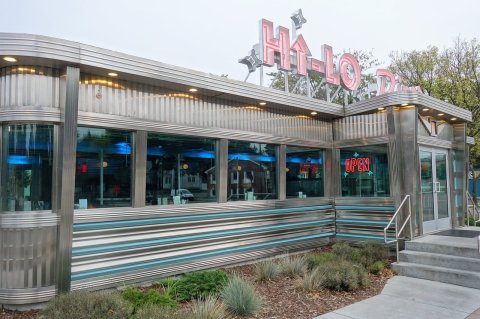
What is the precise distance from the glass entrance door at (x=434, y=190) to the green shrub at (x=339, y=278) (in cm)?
335

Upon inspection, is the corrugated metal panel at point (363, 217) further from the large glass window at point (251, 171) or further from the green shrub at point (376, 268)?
the large glass window at point (251, 171)

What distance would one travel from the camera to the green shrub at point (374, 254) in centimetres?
761

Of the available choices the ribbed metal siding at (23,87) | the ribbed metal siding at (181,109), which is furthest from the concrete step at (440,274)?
the ribbed metal siding at (23,87)

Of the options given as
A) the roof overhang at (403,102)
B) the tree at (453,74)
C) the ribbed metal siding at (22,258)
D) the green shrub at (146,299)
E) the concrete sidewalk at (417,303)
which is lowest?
the concrete sidewalk at (417,303)

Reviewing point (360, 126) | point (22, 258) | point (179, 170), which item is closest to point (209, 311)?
point (22, 258)

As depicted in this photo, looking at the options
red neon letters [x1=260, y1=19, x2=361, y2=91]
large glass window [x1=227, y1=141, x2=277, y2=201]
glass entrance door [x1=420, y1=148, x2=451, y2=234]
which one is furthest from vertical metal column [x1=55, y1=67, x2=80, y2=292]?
glass entrance door [x1=420, y1=148, x2=451, y2=234]

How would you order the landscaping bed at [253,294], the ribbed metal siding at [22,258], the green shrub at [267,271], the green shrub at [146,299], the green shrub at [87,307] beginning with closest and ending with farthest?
the green shrub at [87,307]
the landscaping bed at [253,294]
the green shrub at [146,299]
the ribbed metal siding at [22,258]
the green shrub at [267,271]

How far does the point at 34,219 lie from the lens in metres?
5.41

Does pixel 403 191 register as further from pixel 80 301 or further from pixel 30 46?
pixel 30 46

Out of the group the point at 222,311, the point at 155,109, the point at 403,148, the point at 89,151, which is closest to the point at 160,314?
the point at 222,311

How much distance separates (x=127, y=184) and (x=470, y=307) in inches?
229

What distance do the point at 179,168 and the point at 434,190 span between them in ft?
21.5

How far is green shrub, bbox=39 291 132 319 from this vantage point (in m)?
4.16

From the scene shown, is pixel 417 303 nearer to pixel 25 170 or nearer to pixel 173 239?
pixel 173 239
